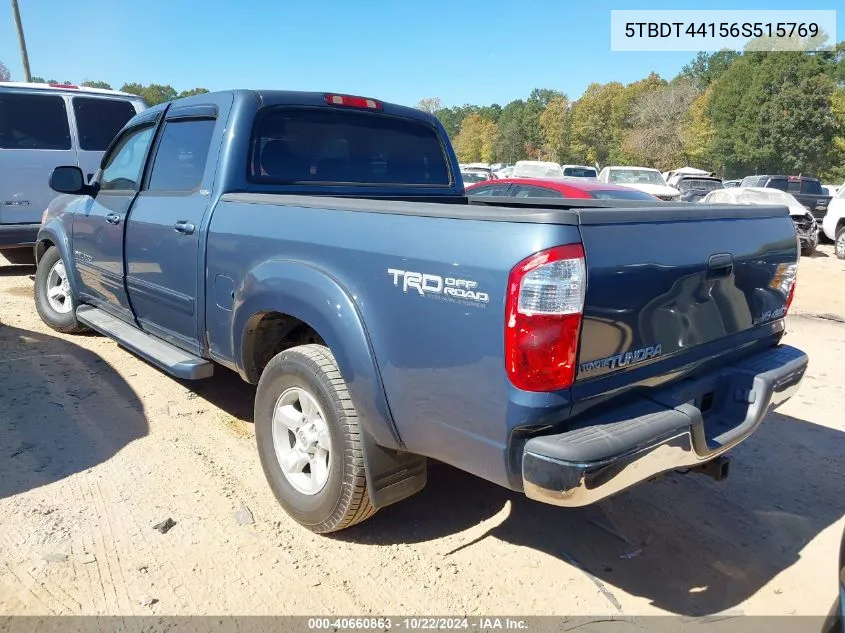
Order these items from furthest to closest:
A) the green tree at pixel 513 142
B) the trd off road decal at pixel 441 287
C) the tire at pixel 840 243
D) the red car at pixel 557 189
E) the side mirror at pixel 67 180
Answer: the green tree at pixel 513 142, the tire at pixel 840 243, the red car at pixel 557 189, the side mirror at pixel 67 180, the trd off road decal at pixel 441 287

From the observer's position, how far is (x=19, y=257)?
9773 millimetres

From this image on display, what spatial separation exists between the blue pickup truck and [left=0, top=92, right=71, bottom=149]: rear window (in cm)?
509

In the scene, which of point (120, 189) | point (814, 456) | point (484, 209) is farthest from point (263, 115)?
point (814, 456)

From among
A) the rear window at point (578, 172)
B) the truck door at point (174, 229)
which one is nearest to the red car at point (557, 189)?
the truck door at point (174, 229)

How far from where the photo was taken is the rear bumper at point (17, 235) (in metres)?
7.86

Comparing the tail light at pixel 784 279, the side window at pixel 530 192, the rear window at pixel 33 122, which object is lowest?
the tail light at pixel 784 279

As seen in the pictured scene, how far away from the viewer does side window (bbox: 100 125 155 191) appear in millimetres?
4375

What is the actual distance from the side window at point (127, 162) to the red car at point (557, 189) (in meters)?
4.71

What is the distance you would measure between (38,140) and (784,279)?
8607 mm

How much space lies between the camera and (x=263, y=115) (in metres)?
3.59

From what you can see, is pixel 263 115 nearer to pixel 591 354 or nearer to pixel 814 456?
pixel 591 354

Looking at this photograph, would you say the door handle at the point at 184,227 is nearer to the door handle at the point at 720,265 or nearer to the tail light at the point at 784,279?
the door handle at the point at 720,265

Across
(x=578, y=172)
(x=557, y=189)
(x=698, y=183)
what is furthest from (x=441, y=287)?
(x=578, y=172)

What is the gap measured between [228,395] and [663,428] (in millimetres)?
3351
